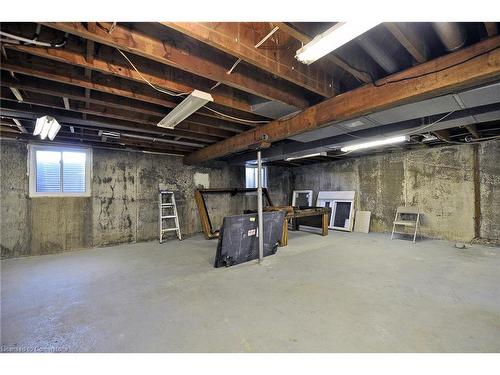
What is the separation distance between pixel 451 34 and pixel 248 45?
54.0 inches

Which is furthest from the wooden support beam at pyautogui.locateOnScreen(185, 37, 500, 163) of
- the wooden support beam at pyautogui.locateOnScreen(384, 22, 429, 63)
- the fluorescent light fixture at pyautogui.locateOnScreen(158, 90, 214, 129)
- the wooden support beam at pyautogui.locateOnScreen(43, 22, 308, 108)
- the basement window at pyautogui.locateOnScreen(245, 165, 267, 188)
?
the basement window at pyautogui.locateOnScreen(245, 165, 267, 188)

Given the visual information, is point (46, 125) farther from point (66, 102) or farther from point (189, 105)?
point (189, 105)

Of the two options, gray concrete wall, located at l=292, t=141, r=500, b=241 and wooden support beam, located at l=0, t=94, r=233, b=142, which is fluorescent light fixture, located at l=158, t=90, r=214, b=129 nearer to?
wooden support beam, located at l=0, t=94, r=233, b=142

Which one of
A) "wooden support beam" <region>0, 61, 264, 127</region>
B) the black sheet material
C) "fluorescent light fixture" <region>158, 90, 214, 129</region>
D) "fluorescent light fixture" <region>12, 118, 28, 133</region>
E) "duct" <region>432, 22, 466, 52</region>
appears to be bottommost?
the black sheet material

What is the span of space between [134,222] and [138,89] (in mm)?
3664

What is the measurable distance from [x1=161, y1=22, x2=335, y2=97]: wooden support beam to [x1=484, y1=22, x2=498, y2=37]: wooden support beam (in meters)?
1.16

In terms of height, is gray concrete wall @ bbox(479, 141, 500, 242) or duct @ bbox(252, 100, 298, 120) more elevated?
duct @ bbox(252, 100, 298, 120)

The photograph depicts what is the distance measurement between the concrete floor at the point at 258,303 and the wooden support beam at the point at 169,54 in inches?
82.2

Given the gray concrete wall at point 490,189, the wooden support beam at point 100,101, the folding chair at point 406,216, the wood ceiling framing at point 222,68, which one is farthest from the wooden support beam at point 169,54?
the gray concrete wall at point 490,189

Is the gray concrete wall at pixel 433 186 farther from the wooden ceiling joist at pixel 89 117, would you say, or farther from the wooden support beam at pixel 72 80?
the wooden support beam at pixel 72 80

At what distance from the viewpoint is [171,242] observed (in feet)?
17.0

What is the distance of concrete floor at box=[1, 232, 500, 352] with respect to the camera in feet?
5.50

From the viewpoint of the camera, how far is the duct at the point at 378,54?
1.62 m

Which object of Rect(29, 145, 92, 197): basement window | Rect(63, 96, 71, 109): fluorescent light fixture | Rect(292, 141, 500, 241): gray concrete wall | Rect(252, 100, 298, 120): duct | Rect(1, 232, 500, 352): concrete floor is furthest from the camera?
Rect(292, 141, 500, 241): gray concrete wall
